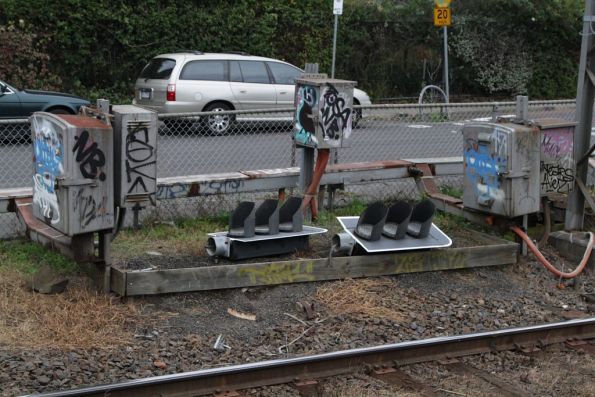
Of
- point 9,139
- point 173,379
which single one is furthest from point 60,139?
point 9,139

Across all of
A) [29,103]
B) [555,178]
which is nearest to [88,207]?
[555,178]

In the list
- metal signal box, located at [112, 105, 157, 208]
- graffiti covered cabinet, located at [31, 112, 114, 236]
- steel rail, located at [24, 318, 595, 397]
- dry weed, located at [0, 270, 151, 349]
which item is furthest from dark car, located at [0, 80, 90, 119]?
steel rail, located at [24, 318, 595, 397]

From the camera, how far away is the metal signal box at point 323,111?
878 centimetres

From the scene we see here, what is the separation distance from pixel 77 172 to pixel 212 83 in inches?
443

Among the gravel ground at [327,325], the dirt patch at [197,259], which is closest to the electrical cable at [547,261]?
the gravel ground at [327,325]

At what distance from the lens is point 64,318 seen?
646 cm

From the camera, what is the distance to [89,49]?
21.0 meters

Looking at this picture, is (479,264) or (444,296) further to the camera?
(479,264)

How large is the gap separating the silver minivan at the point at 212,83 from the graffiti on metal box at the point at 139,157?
391 inches

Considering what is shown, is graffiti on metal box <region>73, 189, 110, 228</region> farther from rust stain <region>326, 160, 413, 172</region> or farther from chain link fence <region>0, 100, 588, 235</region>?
rust stain <region>326, 160, 413, 172</region>

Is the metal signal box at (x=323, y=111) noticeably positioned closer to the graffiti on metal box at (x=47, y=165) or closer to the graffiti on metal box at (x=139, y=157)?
the graffiti on metal box at (x=139, y=157)

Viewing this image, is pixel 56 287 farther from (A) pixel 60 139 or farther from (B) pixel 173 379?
(B) pixel 173 379

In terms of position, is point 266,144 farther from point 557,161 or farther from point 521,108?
point 557,161

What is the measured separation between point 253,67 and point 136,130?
11.7 metres
